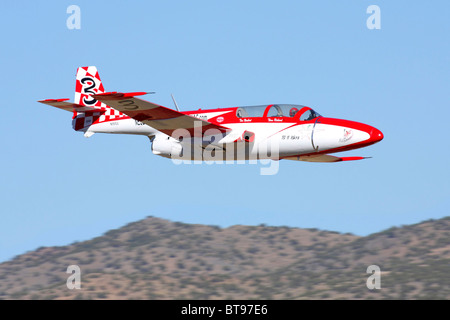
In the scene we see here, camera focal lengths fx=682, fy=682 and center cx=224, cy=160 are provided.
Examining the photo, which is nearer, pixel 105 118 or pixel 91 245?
pixel 105 118

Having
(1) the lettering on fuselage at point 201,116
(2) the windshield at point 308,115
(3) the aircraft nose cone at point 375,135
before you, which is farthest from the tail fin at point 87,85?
(3) the aircraft nose cone at point 375,135

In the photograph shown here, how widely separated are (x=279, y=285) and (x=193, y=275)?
30.1 feet

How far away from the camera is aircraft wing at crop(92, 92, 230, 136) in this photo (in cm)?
2516

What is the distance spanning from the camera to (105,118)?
30.8 metres

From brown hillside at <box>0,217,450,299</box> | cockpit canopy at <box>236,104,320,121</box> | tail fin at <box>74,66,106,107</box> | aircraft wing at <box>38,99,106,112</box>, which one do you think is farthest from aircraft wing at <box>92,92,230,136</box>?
brown hillside at <box>0,217,450,299</box>

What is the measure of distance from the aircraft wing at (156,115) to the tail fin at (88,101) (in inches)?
141

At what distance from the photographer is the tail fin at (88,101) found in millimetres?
30859

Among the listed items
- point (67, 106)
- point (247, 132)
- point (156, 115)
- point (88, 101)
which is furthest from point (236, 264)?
point (156, 115)

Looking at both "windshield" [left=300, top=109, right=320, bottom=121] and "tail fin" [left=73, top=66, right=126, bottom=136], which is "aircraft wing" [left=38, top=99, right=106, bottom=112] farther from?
"windshield" [left=300, top=109, right=320, bottom=121]

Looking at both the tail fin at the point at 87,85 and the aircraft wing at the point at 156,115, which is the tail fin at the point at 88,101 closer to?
the tail fin at the point at 87,85

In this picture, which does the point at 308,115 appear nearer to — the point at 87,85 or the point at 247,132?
the point at 247,132
